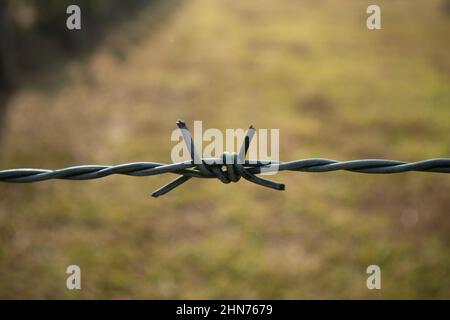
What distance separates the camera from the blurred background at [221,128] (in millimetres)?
2887

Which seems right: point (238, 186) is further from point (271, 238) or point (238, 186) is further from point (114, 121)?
point (114, 121)

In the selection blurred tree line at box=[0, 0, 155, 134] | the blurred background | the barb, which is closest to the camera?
the barb

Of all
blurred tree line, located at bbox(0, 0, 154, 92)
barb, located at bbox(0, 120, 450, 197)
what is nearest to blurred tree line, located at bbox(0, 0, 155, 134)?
A: blurred tree line, located at bbox(0, 0, 154, 92)

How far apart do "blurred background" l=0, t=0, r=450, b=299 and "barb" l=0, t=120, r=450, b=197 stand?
1753 mm

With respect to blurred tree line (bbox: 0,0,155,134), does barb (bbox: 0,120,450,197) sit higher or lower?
lower

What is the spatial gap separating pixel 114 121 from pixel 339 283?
9.31ft

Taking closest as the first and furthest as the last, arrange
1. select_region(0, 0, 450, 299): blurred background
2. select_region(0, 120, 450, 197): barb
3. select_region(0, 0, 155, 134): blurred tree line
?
1. select_region(0, 120, 450, 197): barb
2. select_region(0, 0, 450, 299): blurred background
3. select_region(0, 0, 155, 134): blurred tree line

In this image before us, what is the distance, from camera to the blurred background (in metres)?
2.89

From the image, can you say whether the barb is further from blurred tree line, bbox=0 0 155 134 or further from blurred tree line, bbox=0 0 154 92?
blurred tree line, bbox=0 0 154 92

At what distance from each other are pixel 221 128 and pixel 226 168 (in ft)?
12.1

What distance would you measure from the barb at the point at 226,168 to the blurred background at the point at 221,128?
5.75 feet

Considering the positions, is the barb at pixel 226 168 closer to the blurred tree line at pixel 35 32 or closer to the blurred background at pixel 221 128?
the blurred background at pixel 221 128

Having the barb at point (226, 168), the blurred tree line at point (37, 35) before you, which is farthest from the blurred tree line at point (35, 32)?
the barb at point (226, 168)
